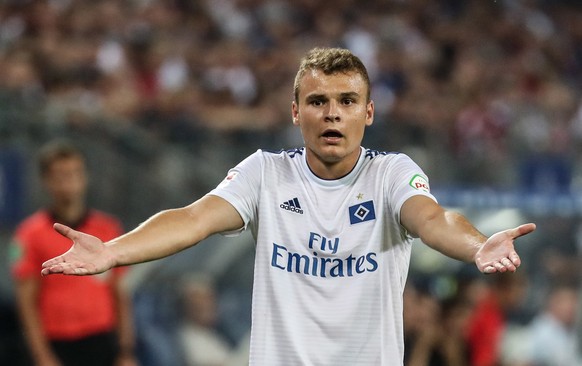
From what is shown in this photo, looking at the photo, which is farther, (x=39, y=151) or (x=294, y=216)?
(x=39, y=151)

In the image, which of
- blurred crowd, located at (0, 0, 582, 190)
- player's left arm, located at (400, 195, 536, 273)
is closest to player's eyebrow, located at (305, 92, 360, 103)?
player's left arm, located at (400, 195, 536, 273)

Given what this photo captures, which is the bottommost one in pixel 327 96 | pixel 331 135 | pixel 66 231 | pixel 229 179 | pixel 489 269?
pixel 489 269

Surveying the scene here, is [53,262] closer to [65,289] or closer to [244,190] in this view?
[244,190]

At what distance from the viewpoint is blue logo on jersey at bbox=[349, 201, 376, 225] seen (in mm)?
4688

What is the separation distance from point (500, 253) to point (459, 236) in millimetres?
285

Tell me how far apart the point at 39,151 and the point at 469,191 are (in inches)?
154

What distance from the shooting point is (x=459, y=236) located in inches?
170

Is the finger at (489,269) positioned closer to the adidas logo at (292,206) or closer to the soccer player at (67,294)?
the adidas logo at (292,206)

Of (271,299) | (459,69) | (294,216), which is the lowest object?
(271,299)

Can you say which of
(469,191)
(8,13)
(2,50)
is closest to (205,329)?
(469,191)

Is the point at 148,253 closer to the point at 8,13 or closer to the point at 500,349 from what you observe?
the point at 500,349

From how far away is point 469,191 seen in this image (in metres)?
10.9

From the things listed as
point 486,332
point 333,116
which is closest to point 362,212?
A: point 333,116

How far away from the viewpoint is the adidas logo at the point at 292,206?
4.75 m
